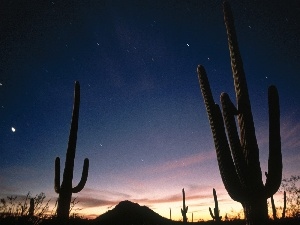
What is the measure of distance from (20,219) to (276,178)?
5.32 m

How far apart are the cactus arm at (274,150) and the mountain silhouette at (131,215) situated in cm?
1754

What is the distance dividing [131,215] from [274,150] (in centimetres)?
1965

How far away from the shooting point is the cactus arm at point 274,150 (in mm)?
6012

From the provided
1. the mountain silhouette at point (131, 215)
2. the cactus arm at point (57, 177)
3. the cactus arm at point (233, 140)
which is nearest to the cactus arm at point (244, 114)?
the cactus arm at point (233, 140)

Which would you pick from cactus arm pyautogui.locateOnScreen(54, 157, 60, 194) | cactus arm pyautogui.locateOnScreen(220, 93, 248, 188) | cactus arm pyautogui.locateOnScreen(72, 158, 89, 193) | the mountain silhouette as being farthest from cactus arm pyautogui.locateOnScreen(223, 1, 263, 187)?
the mountain silhouette

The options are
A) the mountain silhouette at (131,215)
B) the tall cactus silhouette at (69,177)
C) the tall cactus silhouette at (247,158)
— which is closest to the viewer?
the tall cactus silhouette at (247,158)

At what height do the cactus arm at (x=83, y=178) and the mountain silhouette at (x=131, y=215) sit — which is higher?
the cactus arm at (x=83, y=178)

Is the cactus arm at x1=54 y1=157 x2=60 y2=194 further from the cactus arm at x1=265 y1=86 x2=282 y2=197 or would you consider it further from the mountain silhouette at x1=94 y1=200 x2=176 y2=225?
the mountain silhouette at x1=94 y1=200 x2=176 y2=225

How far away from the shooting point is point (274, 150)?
20.0 ft

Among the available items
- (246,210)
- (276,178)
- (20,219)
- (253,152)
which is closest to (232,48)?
(253,152)

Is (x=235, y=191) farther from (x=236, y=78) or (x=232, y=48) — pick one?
(x=232, y=48)

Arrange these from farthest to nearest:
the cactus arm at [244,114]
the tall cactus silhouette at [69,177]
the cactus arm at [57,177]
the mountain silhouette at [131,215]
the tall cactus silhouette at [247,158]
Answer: the mountain silhouette at [131,215]
the cactus arm at [57,177]
the tall cactus silhouette at [69,177]
the cactus arm at [244,114]
the tall cactus silhouette at [247,158]

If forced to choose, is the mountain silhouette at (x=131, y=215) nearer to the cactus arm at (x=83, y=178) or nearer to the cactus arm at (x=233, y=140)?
the cactus arm at (x=83, y=178)

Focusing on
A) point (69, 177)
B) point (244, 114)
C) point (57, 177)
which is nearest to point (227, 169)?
point (244, 114)
